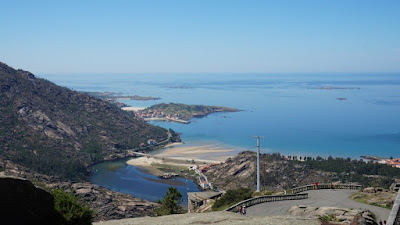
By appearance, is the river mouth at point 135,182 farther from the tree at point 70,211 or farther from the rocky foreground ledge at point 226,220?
the tree at point 70,211

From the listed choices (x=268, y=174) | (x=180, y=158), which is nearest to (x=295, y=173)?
(x=268, y=174)

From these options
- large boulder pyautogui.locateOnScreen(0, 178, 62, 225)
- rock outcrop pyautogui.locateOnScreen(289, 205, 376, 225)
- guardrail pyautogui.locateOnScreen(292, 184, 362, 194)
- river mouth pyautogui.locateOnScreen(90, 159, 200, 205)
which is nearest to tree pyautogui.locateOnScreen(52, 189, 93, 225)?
large boulder pyautogui.locateOnScreen(0, 178, 62, 225)

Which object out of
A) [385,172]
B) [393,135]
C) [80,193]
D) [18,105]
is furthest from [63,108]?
[393,135]

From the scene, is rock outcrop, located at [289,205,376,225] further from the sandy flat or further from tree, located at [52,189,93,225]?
the sandy flat

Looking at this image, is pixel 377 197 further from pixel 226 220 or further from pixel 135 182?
pixel 135 182

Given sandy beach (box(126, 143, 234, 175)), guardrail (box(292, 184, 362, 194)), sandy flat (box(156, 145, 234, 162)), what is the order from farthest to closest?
1. sandy flat (box(156, 145, 234, 162))
2. sandy beach (box(126, 143, 234, 175))
3. guardrail (box(292, 184, 362, 194))

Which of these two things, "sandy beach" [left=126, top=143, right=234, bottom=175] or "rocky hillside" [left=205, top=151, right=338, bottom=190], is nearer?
"rocky hillside" [left=205, top=151, right=338, bottom=190]

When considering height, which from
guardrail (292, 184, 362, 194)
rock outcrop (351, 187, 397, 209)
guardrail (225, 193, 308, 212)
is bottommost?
guardrail (292, 184, 362, 194)
